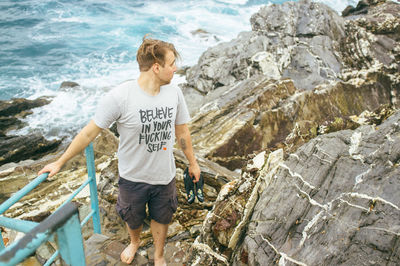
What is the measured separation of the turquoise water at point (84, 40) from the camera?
1654 centimetres

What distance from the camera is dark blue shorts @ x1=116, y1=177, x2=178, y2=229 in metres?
2.94

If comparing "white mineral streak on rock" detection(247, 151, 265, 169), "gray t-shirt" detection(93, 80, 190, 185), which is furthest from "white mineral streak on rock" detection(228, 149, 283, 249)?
"gray t-shirt" detection(93, 80, 190, 185)

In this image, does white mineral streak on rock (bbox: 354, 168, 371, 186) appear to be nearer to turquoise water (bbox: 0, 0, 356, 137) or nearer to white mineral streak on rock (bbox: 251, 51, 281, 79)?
white mineral streak on rock (bbox: 251, 51, 281, 79)

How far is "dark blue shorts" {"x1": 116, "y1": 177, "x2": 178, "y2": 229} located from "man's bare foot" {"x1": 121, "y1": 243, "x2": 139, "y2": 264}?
0.34m

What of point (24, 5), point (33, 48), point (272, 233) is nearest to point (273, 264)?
point (272, 233)

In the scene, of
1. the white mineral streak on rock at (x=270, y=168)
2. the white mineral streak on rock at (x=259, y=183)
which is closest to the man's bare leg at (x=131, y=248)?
the white mineral streak on rock at (x=259, y=183)

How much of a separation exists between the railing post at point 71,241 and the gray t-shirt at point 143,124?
1.41 metres

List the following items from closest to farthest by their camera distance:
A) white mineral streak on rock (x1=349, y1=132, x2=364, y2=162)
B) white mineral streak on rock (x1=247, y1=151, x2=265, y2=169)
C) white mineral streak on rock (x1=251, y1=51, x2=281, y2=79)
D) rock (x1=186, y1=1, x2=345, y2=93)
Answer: white mineral streak on rock (x1=349, y1=132, x2=364, y2=162) → white mineral streak on rock (x1=247, y1=151, x2=265, y2=169) → white mineral streak on rock (x1=251, y1=51, x2=281, y2=79) → rock (x1=186, y1=1, x2=345, y2=93)

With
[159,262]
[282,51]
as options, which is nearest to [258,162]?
[159,262]

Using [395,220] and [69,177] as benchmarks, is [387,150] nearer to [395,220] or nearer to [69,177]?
[395,220]

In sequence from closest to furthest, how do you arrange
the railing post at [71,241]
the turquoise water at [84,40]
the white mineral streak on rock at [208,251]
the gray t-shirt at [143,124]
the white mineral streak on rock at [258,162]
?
the railing post at [71,241], the gray t-shirt at [143,124], the white mineral streak on rock at [208,251], the white mineral streak on rock at [258,162], the turquoise water at [84,40]

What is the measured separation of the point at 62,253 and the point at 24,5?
3472 centimetres

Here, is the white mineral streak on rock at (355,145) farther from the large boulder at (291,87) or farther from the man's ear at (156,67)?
the man's ear at (156,67)

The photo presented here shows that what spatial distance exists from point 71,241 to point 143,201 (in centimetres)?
173
